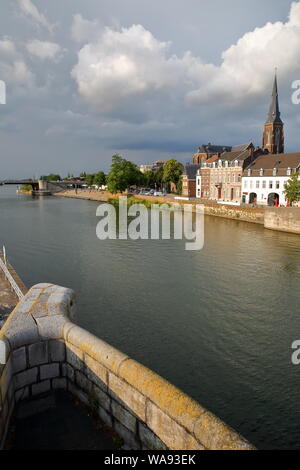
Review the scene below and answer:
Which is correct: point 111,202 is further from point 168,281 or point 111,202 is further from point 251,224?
point 168,281

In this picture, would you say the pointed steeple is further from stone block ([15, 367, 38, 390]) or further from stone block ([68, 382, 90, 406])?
stone block ([15, 367, 38, 390])

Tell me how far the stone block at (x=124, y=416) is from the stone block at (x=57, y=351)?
5.34ft

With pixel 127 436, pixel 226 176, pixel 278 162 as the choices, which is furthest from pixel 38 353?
pixel 226 176

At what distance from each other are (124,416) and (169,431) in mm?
1137

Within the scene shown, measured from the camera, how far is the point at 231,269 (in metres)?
25.9

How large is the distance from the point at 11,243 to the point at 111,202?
64852 millimetres

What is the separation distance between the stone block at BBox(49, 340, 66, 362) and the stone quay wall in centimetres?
2

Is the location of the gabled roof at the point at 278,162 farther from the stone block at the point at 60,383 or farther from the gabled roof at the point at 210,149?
the stone block at the point at 60,383

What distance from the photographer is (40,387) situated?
6785 millimetres

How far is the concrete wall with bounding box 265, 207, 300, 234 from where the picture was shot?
141ft

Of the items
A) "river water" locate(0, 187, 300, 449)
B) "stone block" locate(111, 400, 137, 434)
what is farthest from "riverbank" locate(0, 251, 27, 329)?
"stone block" locate(111, 400, 137, 434)

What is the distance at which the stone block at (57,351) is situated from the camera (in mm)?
6801

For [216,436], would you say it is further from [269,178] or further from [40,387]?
[269,178]

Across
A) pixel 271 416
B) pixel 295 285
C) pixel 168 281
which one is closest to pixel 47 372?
pixel 271 416
